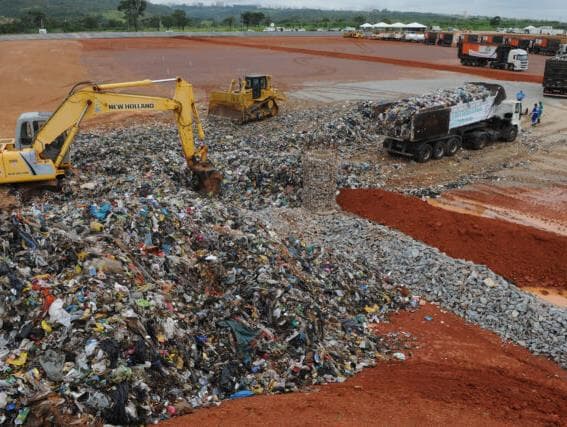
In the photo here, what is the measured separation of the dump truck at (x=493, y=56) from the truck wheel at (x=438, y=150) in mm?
28244

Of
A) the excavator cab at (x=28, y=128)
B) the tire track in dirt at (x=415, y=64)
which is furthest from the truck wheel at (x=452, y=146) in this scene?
the tire track in dirt at (x=415, y=64)

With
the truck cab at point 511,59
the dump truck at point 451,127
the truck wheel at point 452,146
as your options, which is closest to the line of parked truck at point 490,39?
the truck cab at point 511,59

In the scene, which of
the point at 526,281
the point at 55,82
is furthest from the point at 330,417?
the point at 55,82

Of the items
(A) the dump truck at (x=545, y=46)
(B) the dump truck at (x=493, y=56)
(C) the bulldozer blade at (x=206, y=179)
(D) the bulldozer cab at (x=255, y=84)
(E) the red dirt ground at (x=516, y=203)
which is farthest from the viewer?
(A) the dump truck at (x=545, y=46)

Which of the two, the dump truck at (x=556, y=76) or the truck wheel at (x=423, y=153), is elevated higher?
the dump truck at (x=556, y=76)

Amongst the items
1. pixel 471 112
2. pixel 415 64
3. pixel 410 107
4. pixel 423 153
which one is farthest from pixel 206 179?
pixel 415 64

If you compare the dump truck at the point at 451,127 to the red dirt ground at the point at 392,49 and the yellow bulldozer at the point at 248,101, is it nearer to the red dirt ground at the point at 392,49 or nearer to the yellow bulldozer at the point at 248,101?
the yellow bulldozer at the point at 248,101

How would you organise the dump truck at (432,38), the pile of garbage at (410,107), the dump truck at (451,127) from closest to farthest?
the pile of garbage at (410,107) < the dump truck at (451,127) < the dump truck at (432,38)

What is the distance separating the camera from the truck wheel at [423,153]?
59.9 feet

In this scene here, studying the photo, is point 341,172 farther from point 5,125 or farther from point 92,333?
point 5,125

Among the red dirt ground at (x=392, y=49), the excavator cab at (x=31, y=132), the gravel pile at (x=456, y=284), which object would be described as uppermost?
the red dirt ground at (x=392, y=49)

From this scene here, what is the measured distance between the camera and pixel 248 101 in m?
22.5

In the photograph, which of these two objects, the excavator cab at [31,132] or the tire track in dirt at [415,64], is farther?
the tire track in dirt at [415,64]

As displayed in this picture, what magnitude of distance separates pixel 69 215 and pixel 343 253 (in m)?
5.25
